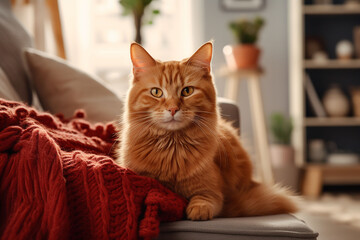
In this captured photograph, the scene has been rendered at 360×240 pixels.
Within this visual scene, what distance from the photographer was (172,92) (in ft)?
3.31

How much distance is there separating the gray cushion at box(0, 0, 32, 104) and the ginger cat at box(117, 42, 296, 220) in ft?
1.64

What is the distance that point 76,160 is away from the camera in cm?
83

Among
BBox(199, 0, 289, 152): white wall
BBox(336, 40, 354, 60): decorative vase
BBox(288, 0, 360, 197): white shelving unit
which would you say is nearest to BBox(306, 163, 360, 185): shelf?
BBox(288, 0, 360, 197): white shelving unit

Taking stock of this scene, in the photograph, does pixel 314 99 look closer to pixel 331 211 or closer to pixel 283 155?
pixel 283 155

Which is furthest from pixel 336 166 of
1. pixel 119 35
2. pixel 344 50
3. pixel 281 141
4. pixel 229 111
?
pixel 119 35

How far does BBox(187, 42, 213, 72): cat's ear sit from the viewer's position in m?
1.06

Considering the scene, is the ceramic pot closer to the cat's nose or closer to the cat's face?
the cat's face

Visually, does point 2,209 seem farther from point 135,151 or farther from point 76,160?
point 135,151

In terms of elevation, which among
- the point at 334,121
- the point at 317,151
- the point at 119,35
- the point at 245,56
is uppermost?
the point at 119,35

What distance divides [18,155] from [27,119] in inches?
5.5

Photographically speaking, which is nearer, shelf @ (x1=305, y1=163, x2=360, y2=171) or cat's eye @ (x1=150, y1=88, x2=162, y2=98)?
cat's eye @ (x1=150, y1=88, x2=162, y2=98)

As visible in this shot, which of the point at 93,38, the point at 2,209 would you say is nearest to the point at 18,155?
the point at 2,209

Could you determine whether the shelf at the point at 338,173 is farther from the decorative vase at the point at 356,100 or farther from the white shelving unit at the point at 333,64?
the white shelving unit at the point at 333,64

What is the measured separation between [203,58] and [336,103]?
2378mm
